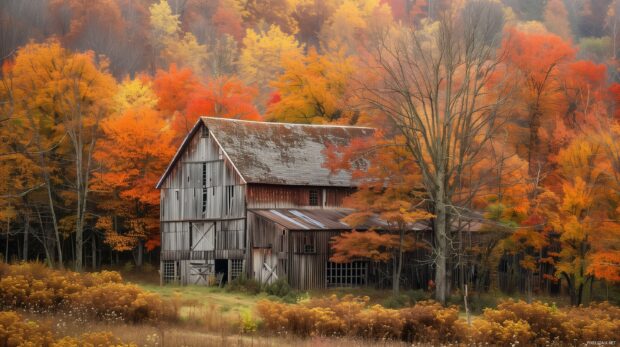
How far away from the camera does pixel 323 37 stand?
339 feet

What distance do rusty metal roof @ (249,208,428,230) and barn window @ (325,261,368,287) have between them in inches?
82.5

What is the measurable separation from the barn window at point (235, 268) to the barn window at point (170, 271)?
14.7ft

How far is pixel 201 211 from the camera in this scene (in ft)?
167

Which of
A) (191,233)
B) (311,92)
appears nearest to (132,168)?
(191,233)

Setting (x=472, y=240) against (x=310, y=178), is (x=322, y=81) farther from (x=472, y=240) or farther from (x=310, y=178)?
(x=472, y=240)

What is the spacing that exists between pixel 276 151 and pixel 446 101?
12162mm

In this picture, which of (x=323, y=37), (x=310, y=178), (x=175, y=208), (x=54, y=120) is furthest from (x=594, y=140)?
(x=323, y=37)

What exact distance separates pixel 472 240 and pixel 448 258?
570cm

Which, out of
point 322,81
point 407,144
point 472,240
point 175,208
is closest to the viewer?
point 407,144

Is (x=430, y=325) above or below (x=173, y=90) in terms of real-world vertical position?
below

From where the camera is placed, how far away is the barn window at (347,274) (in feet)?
156

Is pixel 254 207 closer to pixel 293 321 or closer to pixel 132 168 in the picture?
pixel 132 168

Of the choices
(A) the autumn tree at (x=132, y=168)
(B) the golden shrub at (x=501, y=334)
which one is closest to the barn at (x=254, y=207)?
(A) the autumn tree at (x=132, y=168)

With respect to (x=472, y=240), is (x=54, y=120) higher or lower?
higher
